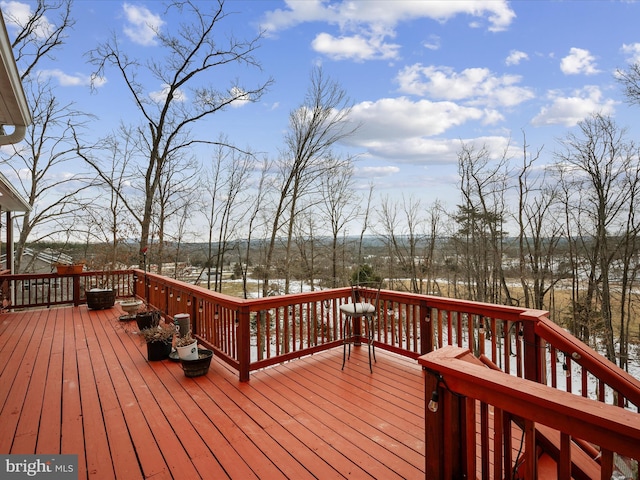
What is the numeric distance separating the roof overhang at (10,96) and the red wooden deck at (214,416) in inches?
98.7

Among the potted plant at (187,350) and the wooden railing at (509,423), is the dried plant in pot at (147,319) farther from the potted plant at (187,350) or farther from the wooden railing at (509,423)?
the wooden railing at (509,423)

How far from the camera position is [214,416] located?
2.60 meters

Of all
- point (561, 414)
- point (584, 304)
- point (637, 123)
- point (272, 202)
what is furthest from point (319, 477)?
point (584, 304)

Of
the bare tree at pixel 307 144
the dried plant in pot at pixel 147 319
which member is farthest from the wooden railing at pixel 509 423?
the bare tree at pixel 307 144

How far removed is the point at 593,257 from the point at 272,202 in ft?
37.3

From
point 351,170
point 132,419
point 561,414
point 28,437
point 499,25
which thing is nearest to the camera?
point 561,414

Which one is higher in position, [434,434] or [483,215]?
[483,215]

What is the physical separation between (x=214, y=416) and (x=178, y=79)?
10.2 metres

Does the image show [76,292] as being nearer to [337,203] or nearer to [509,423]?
[509,423]

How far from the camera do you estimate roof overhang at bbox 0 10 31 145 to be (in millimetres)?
2226

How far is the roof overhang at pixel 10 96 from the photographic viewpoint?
87.7 inches

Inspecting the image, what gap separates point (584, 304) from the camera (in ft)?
37.7

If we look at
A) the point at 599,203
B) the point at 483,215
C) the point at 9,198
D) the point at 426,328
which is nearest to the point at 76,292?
the point at 9,198

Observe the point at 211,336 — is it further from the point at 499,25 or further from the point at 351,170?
the point at 351,170
